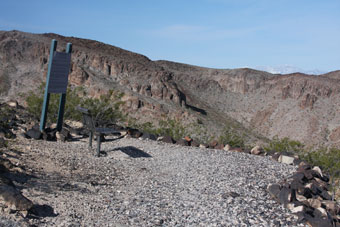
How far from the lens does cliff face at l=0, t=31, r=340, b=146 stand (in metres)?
40.9

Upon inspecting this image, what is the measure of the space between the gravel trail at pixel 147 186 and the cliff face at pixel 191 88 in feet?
94.6

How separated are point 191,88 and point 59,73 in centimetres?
5451

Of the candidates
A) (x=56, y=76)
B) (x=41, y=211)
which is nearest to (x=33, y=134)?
(x=56, y=76)

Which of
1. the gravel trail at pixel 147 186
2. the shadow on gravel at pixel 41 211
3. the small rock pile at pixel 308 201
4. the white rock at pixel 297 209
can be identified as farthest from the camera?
the white rock at pixel 297 209

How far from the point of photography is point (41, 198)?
537 centimetres

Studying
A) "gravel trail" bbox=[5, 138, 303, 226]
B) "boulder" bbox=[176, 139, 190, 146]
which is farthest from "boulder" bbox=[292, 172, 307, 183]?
"boulder" bbox=[176, 139, 190, 146]

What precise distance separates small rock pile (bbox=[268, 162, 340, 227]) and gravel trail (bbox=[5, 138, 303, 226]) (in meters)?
0.18

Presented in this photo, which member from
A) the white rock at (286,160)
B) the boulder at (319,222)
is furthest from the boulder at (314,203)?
the white rock at (286,160)

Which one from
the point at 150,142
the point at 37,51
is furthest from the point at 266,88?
the point at 150,142

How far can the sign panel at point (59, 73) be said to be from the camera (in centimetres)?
1027

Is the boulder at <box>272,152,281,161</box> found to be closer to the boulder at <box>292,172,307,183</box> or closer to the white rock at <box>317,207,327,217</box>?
the boulder at <box>292,172,307,183</box>

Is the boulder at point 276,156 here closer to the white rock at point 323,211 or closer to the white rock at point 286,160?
the white rock at point 286,160

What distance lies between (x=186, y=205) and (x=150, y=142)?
5.06m

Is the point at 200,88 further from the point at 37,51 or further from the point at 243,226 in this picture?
the point at 243,226
